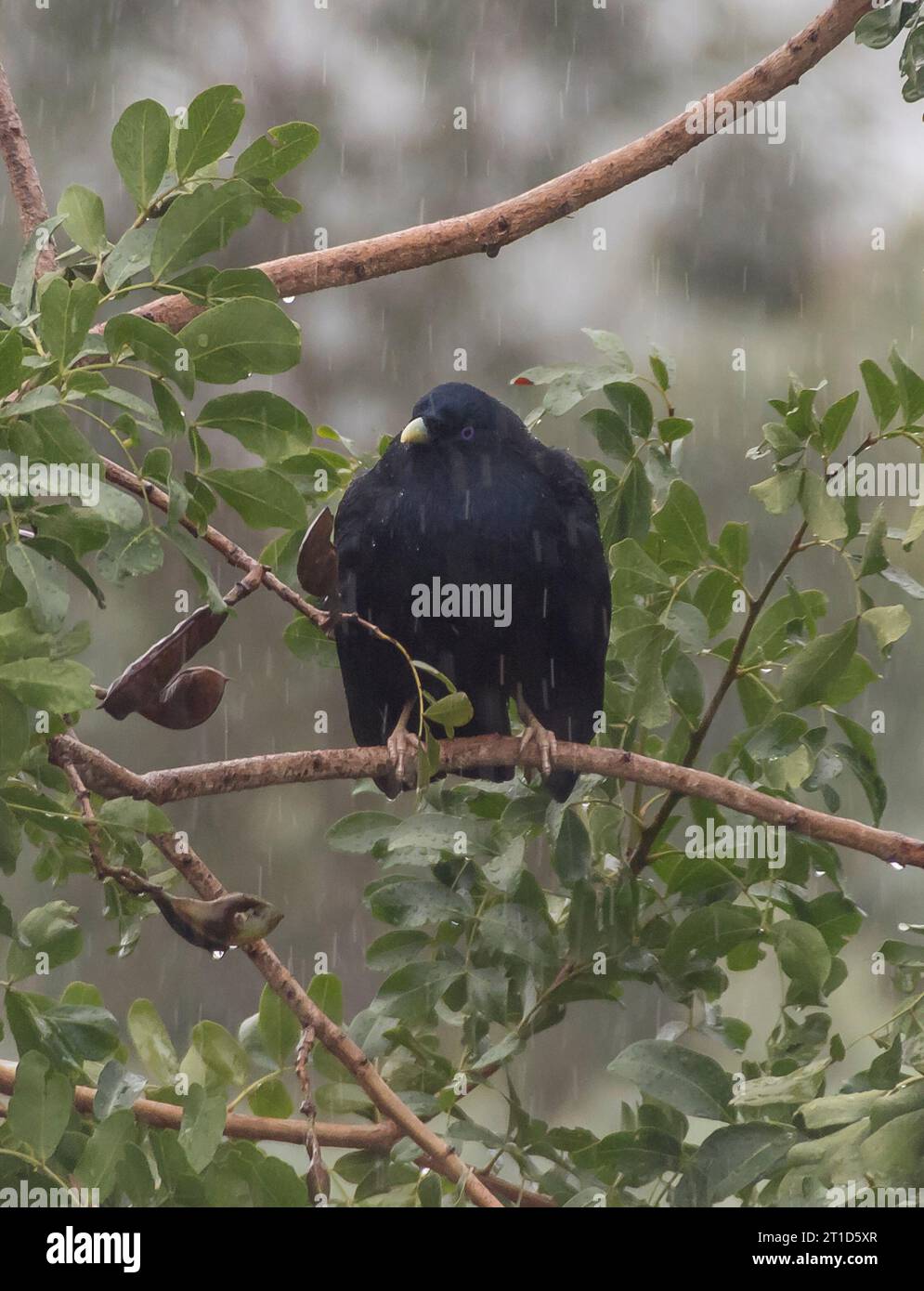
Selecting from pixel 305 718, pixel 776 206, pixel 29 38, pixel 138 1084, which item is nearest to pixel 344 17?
pixel 29 38

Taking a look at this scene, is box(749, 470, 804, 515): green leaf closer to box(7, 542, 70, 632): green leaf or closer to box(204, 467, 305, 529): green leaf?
box(204, 467, 305, 529): green leaf

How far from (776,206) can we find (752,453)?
3553mm

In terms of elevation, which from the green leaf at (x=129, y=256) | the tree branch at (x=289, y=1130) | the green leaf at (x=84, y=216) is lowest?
the tree branch at (x=289, y=1130)

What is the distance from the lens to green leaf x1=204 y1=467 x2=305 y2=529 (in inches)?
50.8

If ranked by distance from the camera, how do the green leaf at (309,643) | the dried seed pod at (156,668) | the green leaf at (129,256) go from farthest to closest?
1. the green leaf at (309,643)
2. the dried seed pod at (156,668)
3. the green leaf at (129,256)

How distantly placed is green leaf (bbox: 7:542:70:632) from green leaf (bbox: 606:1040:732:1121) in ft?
2.24

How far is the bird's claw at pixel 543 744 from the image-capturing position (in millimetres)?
1651

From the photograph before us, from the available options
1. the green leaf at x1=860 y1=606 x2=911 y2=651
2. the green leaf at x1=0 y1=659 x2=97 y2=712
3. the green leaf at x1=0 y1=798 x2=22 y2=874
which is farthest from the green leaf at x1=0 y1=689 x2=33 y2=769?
the green leaf at x1=860 y1=606 x2=911 y2=651

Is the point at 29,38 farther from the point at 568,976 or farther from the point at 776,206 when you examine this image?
the point at 568,976

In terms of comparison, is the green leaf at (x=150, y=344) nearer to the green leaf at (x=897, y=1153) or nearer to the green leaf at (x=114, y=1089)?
the green leaf at (x=114, y=1089)

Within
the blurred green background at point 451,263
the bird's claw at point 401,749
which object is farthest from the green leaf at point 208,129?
the blurred green background at point 451,263

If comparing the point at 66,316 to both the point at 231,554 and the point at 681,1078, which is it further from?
the point at 681,1078

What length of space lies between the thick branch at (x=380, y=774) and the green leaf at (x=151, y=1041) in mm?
308

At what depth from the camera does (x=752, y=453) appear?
158cm
